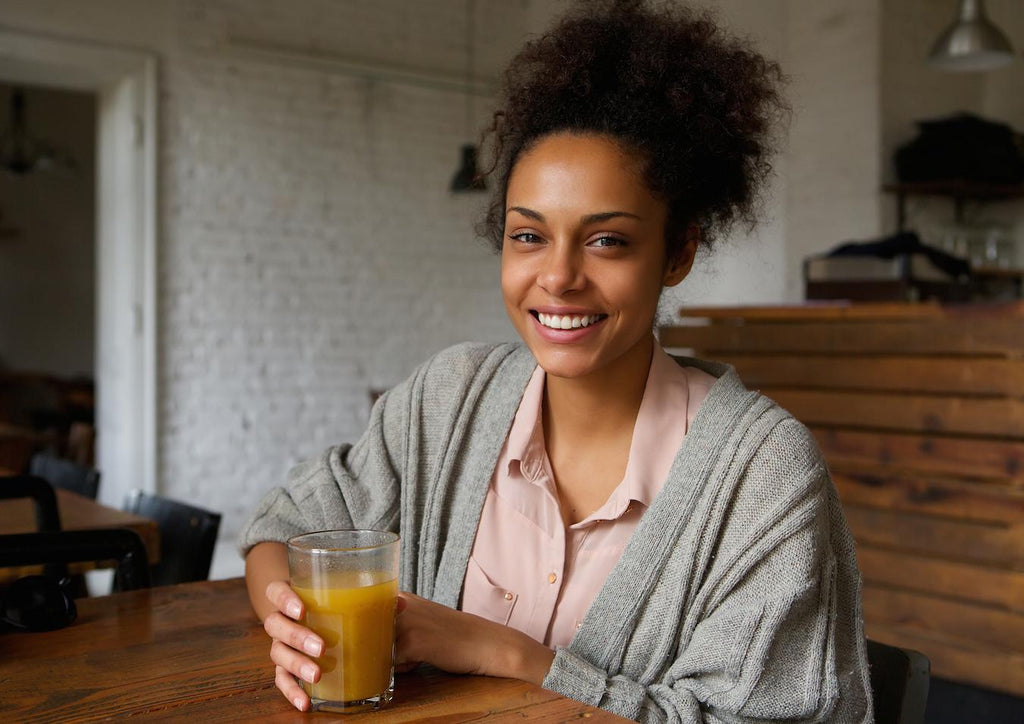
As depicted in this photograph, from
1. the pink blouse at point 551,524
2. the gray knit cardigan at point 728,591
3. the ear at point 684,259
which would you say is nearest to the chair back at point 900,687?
the gray knit cardigan at point 728,591

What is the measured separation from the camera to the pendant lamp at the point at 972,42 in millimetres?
4137

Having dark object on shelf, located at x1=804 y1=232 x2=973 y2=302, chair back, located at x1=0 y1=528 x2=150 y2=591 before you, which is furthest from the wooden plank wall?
chair back, located at x1=0 y1=528 x2=150 y2=591

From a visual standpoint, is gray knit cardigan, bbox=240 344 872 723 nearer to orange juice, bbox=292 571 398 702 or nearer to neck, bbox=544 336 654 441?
neck, bbox=544 336 654 441

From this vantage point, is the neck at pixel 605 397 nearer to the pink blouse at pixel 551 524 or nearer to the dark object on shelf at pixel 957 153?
the pink blouse at pixel 551 524

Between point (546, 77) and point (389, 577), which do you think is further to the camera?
point (546, 77)

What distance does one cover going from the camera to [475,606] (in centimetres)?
133

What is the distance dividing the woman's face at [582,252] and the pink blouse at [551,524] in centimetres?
11

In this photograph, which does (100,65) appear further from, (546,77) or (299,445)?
(546,77)

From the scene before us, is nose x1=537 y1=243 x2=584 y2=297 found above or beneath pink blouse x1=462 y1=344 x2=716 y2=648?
above

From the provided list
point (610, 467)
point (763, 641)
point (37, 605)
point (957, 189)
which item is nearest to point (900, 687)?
point (763, 641)

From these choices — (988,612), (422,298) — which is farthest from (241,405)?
(988,612)

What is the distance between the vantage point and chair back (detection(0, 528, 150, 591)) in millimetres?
1375

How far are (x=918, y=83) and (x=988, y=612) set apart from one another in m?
3.85

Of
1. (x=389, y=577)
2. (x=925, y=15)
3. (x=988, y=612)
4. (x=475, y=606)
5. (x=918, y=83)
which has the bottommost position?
(x=988, y=612)
